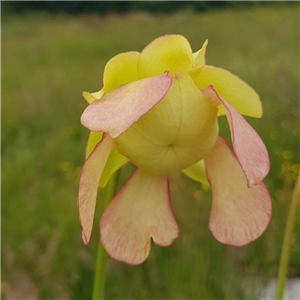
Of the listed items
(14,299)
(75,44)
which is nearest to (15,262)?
(14,299)

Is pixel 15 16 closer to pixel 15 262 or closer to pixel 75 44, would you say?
pixel 75 44

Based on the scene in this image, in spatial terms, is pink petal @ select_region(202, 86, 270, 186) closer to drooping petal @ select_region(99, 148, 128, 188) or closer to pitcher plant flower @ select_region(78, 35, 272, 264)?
pitcher plant flower @ select_region(78, 35, 272, 264)

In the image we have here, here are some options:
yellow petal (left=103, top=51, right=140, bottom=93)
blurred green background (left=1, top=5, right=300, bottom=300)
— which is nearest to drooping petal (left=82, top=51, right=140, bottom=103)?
yellow petal (left=103, top=51, right=140, bottom=93)

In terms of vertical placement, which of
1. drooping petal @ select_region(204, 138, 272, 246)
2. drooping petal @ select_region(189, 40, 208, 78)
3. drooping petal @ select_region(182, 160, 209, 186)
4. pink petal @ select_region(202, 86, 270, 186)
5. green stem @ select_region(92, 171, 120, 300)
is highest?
drooping petal @ select_region(189, 40, 208, 78)

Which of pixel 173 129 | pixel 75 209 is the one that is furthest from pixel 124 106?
pixel 75 209

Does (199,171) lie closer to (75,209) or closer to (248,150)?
(248,150)
